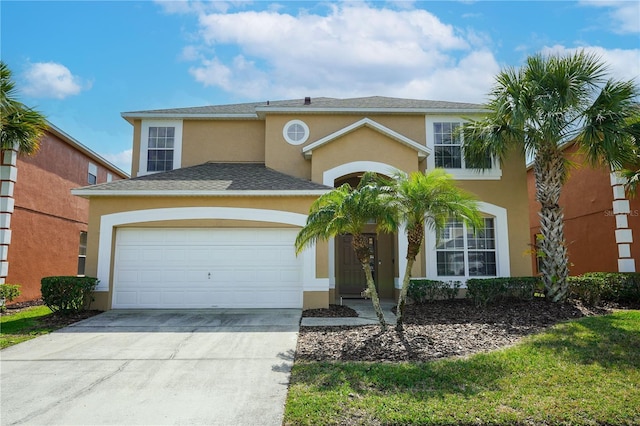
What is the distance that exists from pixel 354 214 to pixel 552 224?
673 centimetres

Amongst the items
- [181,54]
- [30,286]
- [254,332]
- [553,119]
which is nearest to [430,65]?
[553,119]

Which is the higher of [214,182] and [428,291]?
[214,182]

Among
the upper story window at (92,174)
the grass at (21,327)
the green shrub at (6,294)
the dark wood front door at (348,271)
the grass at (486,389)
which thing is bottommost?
the grass at (486,389)

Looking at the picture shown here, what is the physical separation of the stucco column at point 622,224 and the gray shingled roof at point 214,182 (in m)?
9.61

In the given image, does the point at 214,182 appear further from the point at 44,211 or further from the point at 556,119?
the point at 556,119

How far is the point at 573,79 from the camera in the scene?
1096cm

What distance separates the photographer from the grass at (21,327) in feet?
28.2

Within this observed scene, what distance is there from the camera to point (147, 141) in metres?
15.5

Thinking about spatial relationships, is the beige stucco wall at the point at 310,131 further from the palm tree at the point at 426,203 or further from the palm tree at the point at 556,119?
the palm tree at the point at 426,203

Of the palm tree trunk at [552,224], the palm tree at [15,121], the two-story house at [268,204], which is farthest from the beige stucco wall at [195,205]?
the palm tree trunk at [552,224]

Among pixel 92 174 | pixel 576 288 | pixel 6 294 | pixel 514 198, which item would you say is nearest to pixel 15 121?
pixel 6 294

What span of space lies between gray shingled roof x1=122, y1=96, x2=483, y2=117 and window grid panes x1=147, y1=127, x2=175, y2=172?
2.31 feet

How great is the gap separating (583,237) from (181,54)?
15667 millimetres

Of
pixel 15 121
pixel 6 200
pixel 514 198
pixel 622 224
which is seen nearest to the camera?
pixel 15 121
